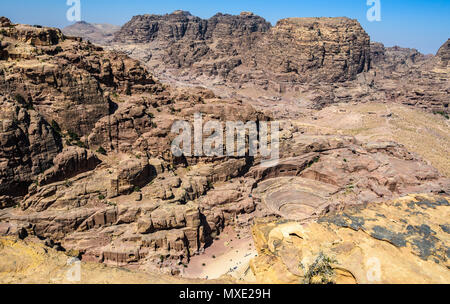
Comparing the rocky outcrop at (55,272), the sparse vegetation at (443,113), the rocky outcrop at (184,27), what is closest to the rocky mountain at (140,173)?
the rocky outcrop at (55,272)

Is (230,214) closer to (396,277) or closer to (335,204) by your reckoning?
(335,204)

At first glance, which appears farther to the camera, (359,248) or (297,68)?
(297,68)

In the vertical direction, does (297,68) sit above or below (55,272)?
above

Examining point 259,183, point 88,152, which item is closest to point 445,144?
point 259,183

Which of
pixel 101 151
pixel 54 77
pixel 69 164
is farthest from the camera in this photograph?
pixel 101 151

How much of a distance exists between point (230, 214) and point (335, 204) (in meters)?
14.2

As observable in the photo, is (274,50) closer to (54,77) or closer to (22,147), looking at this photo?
(54,77)

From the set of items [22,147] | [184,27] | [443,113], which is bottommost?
[22,147]

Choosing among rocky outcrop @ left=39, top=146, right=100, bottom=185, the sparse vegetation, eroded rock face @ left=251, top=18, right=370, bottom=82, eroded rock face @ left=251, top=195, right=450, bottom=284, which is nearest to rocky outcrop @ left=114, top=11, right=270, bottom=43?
eroded rock face @ left=251, top=18, right=370, bottom=82

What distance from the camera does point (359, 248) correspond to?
1152cm

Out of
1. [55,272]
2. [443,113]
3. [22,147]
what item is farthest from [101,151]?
[443,113]

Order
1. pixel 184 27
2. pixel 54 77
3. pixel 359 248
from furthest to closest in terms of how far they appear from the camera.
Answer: pixel 184 27 < pixel 54 77 < pixel 359 248

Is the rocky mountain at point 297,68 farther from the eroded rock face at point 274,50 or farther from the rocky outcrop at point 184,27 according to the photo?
the rocky outcrop at point 184,27

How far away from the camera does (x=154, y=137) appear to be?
36.3 meters
